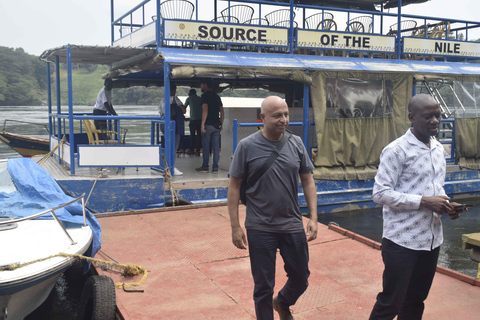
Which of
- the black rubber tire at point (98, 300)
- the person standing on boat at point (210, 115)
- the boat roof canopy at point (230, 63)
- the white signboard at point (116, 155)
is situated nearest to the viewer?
the black rubber tire at point (98, 300)

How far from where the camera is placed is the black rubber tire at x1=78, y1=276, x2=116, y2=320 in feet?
12.8

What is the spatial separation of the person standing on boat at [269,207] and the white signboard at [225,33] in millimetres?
6103

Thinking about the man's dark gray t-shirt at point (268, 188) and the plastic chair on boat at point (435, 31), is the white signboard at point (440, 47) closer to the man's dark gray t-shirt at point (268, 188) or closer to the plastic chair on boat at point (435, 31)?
the plastic chair on boat at point (435, 31)

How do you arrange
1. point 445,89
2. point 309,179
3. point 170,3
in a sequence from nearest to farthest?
point 309,179, point 170,3, point 445,89

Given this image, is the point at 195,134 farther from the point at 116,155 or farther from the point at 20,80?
the point at 20,80

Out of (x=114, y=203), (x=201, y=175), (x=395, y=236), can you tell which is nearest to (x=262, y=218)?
(x=395, y=236)

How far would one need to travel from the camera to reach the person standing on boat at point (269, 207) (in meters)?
3.23

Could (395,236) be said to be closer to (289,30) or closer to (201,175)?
(201,175)

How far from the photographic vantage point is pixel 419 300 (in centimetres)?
316

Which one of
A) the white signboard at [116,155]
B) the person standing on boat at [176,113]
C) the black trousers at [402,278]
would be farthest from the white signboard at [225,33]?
the black trousers at [402,278]

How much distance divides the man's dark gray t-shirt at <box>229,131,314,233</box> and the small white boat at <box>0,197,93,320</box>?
177 centimetres

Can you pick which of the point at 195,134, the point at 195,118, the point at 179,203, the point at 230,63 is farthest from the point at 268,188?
the point at 195,134

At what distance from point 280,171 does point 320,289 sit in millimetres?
1744

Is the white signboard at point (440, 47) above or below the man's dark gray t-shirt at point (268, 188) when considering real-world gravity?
above
